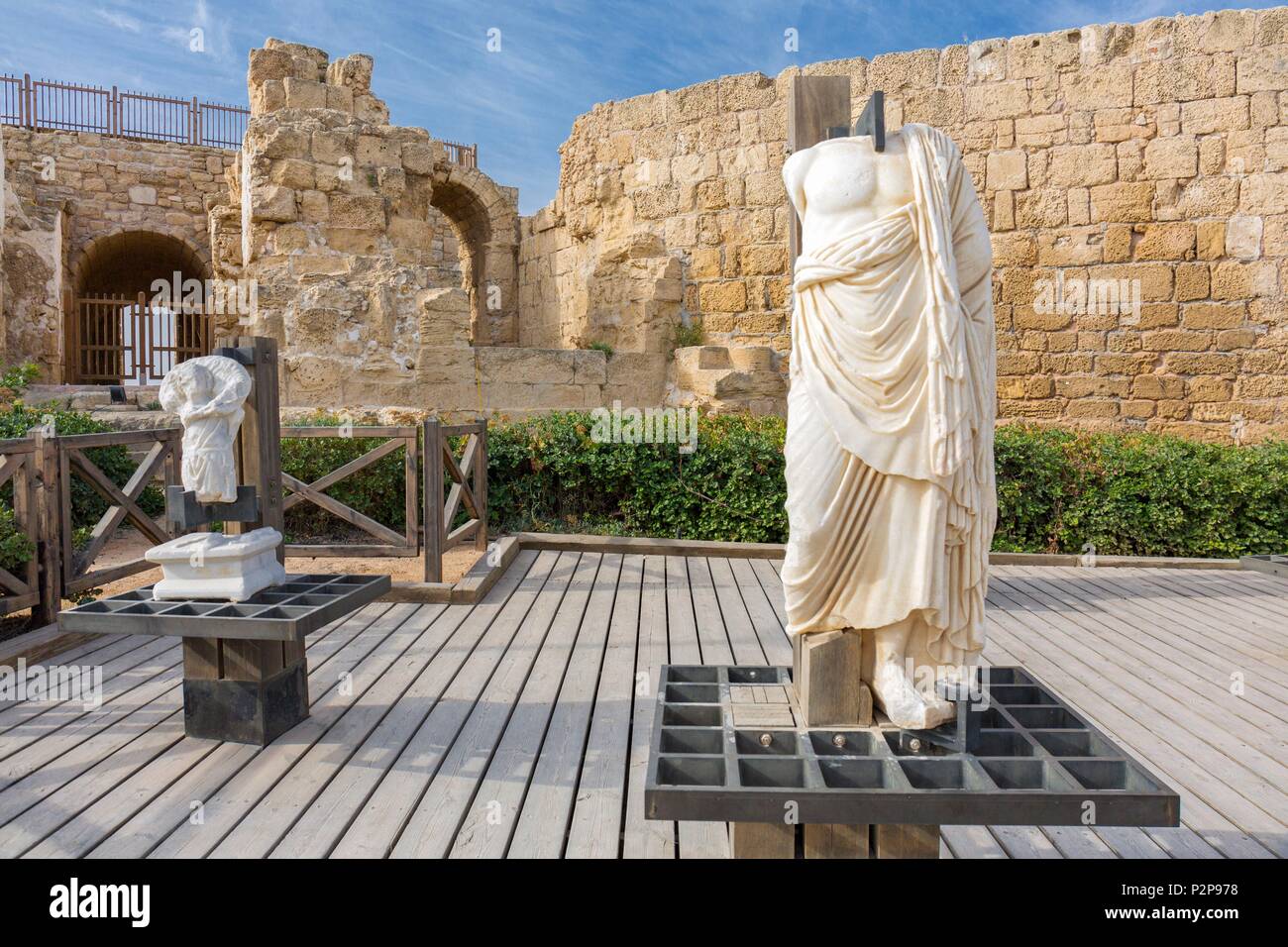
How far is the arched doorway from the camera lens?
43.5ft

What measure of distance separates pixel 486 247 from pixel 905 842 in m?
11.1

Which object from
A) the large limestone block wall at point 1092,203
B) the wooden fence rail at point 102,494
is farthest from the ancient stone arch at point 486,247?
the wooden fence rail at point 102,494

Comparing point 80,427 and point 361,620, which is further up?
point 80,427

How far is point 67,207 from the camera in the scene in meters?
13.6

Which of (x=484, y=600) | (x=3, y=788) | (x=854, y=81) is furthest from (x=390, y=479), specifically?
(x=854, y=81)

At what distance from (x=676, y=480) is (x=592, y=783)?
4247mm

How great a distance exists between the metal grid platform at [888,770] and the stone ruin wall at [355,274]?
6.17 m

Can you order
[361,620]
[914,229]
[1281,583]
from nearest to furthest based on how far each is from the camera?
1. [914,229]
2. [361,620]
3. [1281,583]

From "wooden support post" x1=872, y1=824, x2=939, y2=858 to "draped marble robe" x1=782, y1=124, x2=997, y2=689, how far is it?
0.41 m

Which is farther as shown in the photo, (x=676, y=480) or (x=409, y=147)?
(x=409, y=147)

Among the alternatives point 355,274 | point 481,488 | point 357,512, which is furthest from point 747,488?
point 355,274

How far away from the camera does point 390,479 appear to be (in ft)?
22.9

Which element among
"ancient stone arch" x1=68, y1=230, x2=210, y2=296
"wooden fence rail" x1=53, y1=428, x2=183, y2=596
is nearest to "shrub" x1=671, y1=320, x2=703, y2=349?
"wooden fence rail" x1=53, y1=428, x2=183, y2=596
